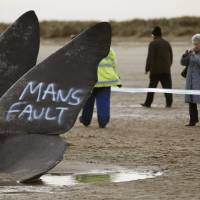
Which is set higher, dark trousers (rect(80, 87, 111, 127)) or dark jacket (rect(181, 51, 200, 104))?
dark jacket (rect(181, 51, 200, 104))

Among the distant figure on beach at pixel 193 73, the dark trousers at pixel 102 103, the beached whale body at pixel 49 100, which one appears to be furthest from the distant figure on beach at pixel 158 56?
→ the beached whale body at pixel 49 100

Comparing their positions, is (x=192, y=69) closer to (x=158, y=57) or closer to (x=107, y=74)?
(x=107, y=74)

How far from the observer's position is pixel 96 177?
13.2 metres

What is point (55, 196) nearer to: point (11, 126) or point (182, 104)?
point (11, 126)

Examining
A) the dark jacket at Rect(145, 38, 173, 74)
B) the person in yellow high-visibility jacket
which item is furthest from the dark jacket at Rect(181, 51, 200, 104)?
the dark jacket at Rect(145, 38, 173, 74)

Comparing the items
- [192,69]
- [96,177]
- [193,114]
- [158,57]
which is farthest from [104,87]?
[96,177]

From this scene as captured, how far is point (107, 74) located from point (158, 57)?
5189mm

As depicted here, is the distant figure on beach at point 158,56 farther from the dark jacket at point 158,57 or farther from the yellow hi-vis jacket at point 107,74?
the yellow hi-vis jacket at point 107,74

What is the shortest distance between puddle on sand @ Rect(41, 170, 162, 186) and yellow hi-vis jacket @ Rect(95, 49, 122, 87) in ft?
16.3

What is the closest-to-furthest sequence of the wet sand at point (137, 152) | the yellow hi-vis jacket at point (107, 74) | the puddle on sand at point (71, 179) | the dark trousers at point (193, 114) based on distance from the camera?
1. the wet sand at point (137, 152)
2. the puddle on sand at point (71, 179)
3. the yellow hi-vis jacket at point (107, 74)
4. the dark trousers at point (193, 114)

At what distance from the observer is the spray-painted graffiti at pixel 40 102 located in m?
12.7

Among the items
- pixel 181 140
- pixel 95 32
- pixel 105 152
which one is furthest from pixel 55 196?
pixel 181 140

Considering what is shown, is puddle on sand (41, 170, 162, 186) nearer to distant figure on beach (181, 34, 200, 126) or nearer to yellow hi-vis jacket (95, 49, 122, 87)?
yellow hi-vis jacket (95, 49, 122, 87)

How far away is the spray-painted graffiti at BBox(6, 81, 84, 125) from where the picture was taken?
41.8 ft
